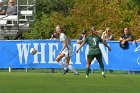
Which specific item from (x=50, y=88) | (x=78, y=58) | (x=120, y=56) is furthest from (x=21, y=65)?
(x=50, y=88)

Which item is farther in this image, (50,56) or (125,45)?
(50,56)

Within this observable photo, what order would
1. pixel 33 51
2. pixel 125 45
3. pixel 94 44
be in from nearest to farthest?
pixel 94 44
pixel 125 45
pixel 33 51

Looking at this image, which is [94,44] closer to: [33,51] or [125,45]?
[125,45]

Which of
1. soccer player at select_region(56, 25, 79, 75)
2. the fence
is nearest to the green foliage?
the fence

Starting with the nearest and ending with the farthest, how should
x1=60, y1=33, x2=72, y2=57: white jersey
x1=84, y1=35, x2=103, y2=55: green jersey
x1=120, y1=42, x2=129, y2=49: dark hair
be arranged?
x1=84, y1=35, x2=103, y2=55: green jersey → x1=60, y1=33, x2=72, y2=57: white jersey → x1=120, y1=42, x2=129, y2=49: dark hair

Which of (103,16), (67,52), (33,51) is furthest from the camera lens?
(103,16)

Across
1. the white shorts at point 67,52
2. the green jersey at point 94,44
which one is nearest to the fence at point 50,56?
the white shorts at point 67,52

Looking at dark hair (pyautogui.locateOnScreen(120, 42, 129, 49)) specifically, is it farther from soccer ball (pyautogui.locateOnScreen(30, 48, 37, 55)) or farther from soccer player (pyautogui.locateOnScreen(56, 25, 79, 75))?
soccer ball (pyautogui.locateOnScreen(30, 48, 37, 55))

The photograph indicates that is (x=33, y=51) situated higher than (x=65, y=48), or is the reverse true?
(x=65, y=48)

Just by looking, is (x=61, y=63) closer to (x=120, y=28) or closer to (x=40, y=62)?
(x=40, y=62)

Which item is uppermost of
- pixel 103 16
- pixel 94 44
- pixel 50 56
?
pixel 94 44

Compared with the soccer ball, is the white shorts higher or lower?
higher

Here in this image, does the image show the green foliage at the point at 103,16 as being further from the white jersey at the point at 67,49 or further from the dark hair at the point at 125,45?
the white jersey at the point at 67,49

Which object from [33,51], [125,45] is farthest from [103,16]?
[125,45]
